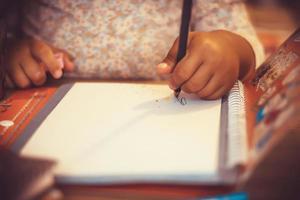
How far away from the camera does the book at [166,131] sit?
13.2 inches

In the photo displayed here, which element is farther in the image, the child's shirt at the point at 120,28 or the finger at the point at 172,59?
the child's shirt at the point at 120,28

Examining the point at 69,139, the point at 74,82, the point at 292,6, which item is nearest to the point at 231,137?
the point at 69,139

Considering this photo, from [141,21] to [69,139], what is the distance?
313mm

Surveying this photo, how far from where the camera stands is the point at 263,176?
363 millimetres

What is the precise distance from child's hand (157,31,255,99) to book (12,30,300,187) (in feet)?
0.05

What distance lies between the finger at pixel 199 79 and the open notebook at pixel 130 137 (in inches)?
0.7

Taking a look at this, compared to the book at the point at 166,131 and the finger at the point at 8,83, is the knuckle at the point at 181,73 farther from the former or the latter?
the finger at the point at 8,83

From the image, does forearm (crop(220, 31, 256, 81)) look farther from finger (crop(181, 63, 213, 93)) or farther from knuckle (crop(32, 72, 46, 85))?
knuckle (crop(32, 72, 46, 85))

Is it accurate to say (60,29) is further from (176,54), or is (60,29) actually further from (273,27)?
(273,27)

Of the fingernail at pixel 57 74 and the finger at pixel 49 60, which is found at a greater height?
the finger at pixel 49 60

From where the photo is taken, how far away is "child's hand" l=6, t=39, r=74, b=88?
0.54 meters

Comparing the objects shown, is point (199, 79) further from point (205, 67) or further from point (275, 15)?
point (275, 15)

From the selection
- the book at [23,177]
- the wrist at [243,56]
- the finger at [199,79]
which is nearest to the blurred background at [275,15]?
the wrist at [243,56]

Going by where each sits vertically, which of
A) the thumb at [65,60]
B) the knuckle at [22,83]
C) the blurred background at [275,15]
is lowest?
the blurred background at [275,15]
